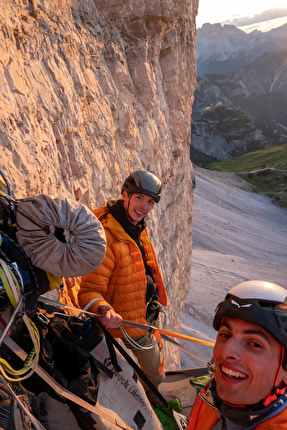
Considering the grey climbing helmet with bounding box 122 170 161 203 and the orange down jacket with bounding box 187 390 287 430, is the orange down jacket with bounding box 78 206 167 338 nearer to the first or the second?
the grey climbing helmet with bounding box 122 170 161 203

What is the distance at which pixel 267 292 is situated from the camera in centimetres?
190

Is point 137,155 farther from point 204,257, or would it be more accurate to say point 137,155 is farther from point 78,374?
point 204,257

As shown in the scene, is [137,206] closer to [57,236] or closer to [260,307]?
[57,236]

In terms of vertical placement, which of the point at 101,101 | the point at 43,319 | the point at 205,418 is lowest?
the point at 205,418

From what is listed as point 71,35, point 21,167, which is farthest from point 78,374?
point 71,35

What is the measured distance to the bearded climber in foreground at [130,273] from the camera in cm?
268

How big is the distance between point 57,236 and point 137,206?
141 centimetres

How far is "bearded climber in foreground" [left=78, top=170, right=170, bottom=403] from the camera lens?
2.68 metres

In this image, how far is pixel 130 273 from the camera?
2.84 metres

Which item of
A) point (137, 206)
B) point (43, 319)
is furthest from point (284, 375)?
point (137, 206)

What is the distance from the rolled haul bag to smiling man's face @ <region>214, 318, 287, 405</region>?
0.96 m

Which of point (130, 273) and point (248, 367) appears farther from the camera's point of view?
point (130, 273)

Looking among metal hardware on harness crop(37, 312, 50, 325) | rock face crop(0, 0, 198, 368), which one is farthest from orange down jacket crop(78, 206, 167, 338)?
rock face crop(0, 0, 198, 368)

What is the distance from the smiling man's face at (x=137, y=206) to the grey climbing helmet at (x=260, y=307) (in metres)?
1.32
